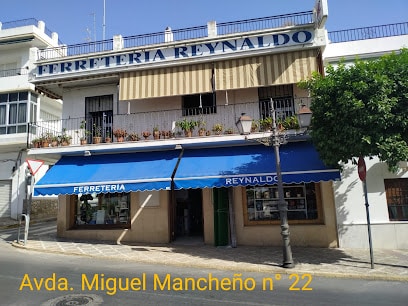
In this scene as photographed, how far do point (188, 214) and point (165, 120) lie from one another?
16.6ft

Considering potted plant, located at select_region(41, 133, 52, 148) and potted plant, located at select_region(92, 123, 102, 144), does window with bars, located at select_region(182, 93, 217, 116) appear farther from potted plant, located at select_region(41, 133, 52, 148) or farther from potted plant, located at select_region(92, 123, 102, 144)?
potted plant, located at select_region(41, 133, 52, 148)

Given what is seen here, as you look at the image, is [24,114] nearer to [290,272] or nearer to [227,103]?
[227,103]

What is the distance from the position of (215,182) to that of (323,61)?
7.10 m

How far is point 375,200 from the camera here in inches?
491

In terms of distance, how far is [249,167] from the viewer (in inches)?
469

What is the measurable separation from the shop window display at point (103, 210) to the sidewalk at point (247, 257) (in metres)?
1.26

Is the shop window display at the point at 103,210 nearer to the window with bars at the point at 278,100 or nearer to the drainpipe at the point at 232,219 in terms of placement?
the drainpipe at the point at 232,219

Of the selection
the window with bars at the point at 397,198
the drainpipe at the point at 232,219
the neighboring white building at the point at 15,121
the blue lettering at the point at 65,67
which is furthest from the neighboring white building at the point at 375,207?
the neighboring white building at the point at 15,121

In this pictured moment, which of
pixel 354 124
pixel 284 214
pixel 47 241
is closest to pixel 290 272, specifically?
pixel 284 214

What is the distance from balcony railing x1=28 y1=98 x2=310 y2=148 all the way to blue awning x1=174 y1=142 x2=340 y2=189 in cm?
117

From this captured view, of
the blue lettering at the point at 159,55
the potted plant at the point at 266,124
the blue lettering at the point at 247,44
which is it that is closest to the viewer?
the potted plant at the point at 266,124

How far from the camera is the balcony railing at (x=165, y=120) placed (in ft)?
45.8

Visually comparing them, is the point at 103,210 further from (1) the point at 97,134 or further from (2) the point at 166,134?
(2) the point at 166,134

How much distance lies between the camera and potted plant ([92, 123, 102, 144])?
14379 millimetres
